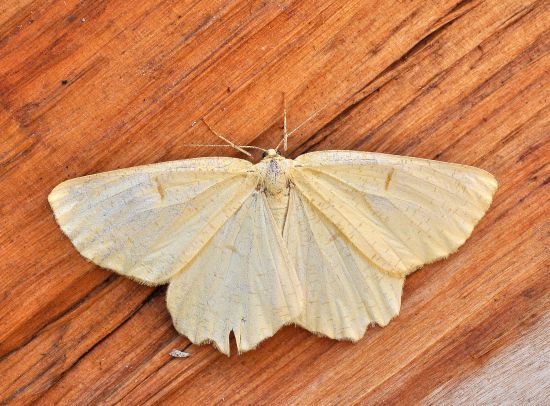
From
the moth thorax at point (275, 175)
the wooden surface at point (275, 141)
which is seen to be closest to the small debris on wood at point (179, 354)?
the wooden surface at point (275, 141)

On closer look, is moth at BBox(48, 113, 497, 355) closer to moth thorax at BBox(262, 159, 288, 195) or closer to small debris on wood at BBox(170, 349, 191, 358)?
moth thorax at BBox(262, 159, 288, 195)

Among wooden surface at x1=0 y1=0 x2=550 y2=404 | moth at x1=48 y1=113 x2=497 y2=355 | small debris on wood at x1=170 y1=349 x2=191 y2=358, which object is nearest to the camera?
moth at x1=48 y1=113 x2=497 y2=355

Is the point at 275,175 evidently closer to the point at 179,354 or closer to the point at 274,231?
the point at 274,231

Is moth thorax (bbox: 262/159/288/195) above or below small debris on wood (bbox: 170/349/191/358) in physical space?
above

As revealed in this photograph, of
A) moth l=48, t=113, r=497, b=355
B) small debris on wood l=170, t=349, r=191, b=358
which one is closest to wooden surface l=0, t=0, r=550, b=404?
small debris on wood l=170, t=349, r=191, b=358

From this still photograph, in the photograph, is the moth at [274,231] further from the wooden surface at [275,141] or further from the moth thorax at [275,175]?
the wooden surface at [275,141]

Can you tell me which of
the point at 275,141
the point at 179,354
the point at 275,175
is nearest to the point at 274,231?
the point at 275,175

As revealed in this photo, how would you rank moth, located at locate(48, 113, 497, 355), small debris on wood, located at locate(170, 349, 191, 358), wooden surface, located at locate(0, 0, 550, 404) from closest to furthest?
moth, located at locate(48, 113, 497, 355) → wooden surface, located at locate(0, 0, 550, 404) → small debris on wood, located at locate(170, 349, 191, 358)
